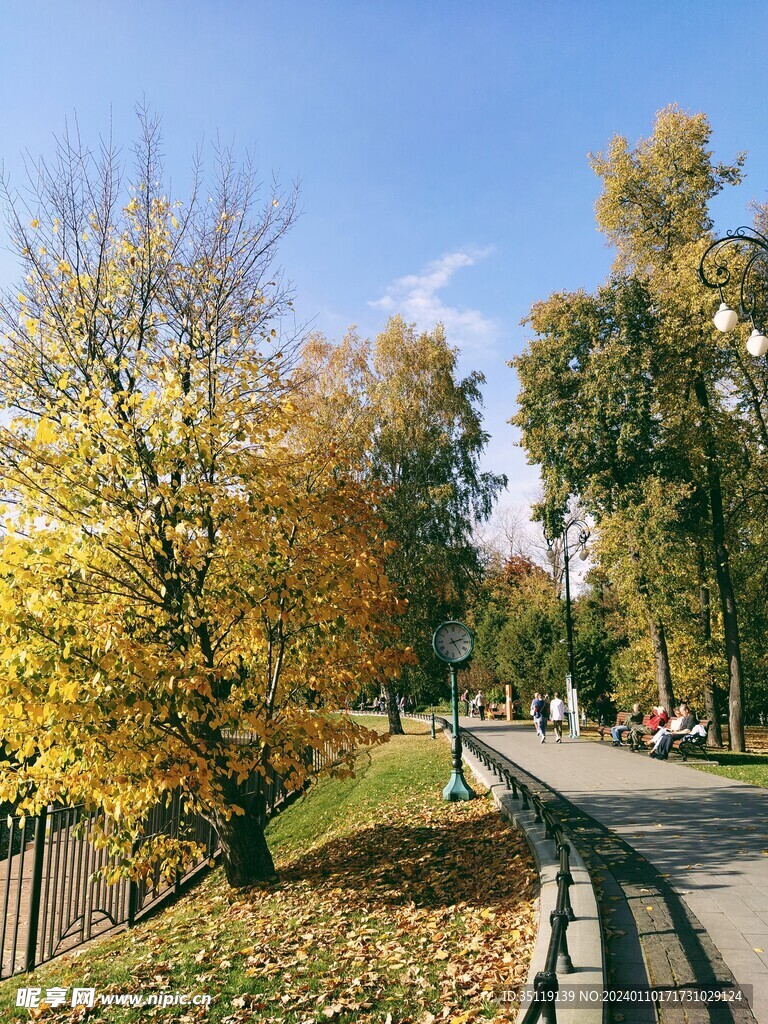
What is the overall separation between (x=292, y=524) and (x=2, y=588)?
3016 millimetres

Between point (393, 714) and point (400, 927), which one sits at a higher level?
point (393, 714)

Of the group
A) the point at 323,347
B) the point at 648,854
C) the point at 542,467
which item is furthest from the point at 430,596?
the point at 648,854

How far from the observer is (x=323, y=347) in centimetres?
2688

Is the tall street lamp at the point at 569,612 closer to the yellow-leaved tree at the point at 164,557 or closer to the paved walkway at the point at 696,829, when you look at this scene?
the paved walkway at the point at 696,829

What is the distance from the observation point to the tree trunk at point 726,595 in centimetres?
2028

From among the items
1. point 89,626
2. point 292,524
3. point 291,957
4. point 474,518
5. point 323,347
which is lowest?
point 291,957

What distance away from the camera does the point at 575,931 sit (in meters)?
5.15

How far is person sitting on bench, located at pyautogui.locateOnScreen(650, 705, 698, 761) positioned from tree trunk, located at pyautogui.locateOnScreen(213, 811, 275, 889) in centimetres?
1148

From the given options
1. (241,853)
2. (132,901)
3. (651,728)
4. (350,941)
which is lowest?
(132,901)

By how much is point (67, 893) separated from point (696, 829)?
845 centimetres

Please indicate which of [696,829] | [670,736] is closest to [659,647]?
[670,736]

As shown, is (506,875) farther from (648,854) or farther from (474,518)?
(474,518)

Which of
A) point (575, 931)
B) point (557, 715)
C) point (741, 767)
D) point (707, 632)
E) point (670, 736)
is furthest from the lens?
point (707, 632)

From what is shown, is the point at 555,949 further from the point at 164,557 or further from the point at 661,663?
the point at 661,663
